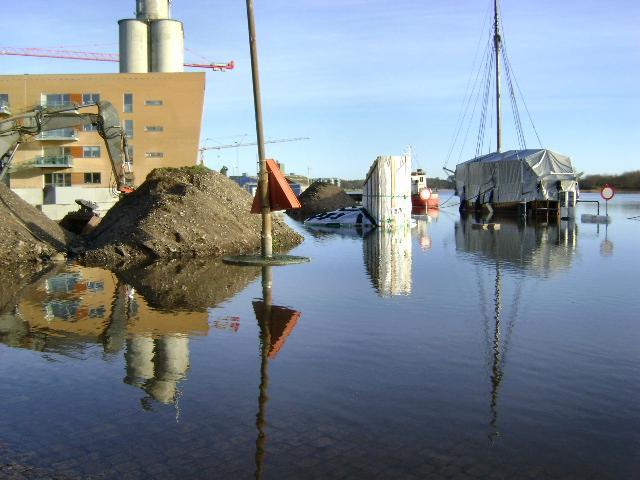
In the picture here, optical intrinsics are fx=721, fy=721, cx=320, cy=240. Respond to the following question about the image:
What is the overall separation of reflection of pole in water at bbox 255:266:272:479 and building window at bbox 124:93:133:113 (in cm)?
4142

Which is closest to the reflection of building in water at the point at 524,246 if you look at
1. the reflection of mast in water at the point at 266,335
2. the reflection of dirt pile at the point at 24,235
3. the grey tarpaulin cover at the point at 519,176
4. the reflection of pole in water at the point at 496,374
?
the reflection of pole in water at the point at 496,374

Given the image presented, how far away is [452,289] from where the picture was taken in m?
14.4

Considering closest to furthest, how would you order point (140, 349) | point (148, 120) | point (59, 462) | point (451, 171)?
point (59, 462)
point (140, 349)
point (148, 120)
point (451, 171)

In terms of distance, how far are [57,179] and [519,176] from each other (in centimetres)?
3326

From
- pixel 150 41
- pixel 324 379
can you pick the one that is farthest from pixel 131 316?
pixel 150 41

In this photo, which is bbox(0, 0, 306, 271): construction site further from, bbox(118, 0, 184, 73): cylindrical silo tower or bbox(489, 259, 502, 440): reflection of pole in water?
bbox(489, 259, 502, 440): reflection of pole in water

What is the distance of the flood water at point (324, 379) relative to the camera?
5.54 meters

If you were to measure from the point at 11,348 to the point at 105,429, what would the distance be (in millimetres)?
3829

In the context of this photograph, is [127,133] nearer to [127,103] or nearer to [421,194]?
[127,103]

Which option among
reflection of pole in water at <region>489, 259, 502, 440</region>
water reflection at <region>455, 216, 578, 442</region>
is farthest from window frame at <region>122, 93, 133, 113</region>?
reflection of pole in water at <region>489, 259, 502, 440</region>

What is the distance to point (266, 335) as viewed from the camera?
10016mm

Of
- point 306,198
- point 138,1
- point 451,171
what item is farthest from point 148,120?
point 451,171

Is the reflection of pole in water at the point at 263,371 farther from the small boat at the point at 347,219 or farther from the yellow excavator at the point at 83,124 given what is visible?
the small boat at the point at 347,219

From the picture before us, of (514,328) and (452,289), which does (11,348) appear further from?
(452,289)
